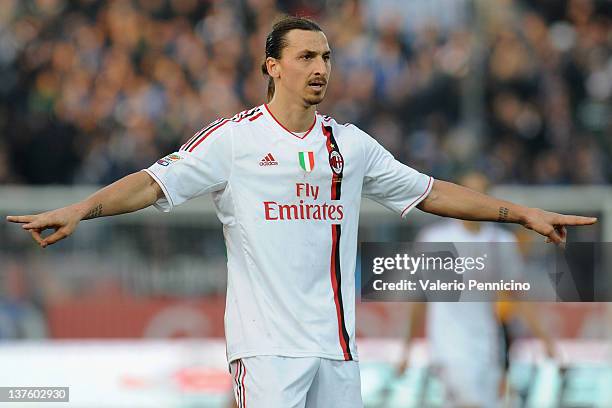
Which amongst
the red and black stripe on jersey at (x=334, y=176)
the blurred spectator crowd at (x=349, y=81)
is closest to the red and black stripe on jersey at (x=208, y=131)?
the red and black stripe on jersey at (x=334, y=176)

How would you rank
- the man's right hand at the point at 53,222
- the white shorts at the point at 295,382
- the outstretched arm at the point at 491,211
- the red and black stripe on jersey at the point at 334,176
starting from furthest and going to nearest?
the outstretched arm at the point at 491,211, the red and black stripe on jersey at the point at 334,176, the white shorts at the point at 295,382, the man's right hand at the point at 53,222

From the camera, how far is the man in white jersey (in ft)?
16.5

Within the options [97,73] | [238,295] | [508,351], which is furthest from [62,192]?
[238,295]

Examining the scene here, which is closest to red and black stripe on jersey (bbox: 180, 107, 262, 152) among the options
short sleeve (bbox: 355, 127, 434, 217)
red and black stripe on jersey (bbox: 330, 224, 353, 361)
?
short sleeve (bbox: 355, 127, 434, 217)

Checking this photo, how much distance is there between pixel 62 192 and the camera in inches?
438

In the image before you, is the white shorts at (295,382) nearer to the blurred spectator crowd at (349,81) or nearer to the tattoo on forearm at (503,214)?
the tattoo on forearm at (503,214)

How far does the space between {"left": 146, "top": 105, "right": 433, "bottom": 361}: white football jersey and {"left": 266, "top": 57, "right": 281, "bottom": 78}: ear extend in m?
0.20

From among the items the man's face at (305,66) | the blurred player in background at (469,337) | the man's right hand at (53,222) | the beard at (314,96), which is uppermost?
the man's face at (305,66)

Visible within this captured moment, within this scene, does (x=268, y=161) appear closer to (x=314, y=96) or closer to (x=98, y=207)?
(x=314, y=96)

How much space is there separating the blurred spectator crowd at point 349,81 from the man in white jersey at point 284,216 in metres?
7.68

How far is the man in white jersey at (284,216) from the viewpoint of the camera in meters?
5.02

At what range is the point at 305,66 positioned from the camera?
5152 millimetres

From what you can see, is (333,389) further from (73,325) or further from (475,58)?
(475,58)

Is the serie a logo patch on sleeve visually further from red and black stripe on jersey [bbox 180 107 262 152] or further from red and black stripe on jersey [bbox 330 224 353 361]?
red and black stripe on jersey [bbox 330 224 353 361]
